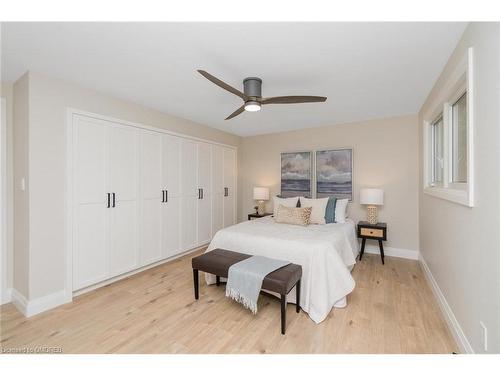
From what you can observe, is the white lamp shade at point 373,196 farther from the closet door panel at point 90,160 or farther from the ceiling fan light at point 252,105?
the closet door panel at point 90,160

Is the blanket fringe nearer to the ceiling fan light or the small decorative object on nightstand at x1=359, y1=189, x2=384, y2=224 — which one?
the ceiling fan light

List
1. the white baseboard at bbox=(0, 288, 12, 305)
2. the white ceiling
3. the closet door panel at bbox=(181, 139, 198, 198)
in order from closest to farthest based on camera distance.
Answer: the white ceiling
the white baseboard at bbox=(0, 288, 12, 305)
the closet door panel at bbox=(181, 139, 198, 198)

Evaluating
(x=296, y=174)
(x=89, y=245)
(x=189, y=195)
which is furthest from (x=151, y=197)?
(x=296, y=174)

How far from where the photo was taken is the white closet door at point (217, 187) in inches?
181

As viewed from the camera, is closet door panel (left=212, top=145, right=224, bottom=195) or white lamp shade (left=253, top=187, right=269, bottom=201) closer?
closet door panel (left=212, top=145, right=224, bottom=195)

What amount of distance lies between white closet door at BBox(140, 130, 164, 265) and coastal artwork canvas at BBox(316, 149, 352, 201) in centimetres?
289

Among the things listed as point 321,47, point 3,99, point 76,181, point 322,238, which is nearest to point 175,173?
point 76,181

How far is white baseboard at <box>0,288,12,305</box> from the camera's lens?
7.97 ft

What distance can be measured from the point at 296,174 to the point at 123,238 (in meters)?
3.25

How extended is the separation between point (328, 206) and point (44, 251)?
12.0 feet

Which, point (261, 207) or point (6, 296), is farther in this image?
point (261, 207)

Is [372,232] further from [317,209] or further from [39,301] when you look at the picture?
[39,301]

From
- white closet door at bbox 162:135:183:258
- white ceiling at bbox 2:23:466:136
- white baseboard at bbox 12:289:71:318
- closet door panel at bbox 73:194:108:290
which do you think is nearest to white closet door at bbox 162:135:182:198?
white closet door at bbox 162:135:183:258

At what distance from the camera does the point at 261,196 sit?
15.9 feet
